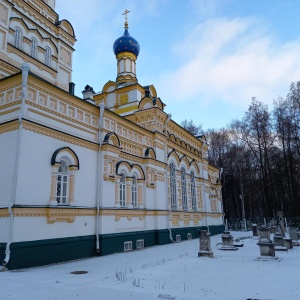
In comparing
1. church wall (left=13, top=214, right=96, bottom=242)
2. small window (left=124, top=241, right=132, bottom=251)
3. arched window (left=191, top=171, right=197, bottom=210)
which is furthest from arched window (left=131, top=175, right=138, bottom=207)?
arched window (left=191, top=171, right=197, bottom=210)

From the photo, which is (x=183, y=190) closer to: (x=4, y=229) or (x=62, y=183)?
(x=62, y=183)

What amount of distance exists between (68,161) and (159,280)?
551 centimetres

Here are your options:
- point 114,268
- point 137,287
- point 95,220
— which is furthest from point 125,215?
point 137,287

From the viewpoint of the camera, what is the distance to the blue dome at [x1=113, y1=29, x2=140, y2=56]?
20.1 metres

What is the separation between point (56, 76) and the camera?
43.8 feet

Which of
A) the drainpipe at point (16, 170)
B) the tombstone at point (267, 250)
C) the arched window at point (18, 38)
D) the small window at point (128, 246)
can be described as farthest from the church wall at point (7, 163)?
the tombstone at point (267, 250)

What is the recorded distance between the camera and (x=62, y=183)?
10.1 metres

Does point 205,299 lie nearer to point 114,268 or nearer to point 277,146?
point 114,268

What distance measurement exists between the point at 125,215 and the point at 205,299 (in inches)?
310

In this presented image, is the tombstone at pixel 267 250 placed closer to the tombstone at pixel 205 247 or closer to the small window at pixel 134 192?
the tombstone at pixel 205 247

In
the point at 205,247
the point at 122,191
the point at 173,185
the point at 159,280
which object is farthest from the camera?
the point at 173,185

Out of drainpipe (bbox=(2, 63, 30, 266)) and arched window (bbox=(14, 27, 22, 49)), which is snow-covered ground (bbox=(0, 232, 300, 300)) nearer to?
drainpipe (bbox=(2, 63, 30, 266))

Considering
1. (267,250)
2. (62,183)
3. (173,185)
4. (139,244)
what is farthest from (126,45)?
(267,250)

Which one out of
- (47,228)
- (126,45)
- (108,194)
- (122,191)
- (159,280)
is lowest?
(159,280)
